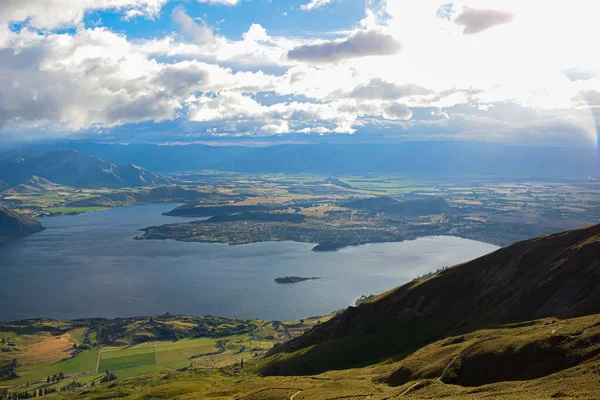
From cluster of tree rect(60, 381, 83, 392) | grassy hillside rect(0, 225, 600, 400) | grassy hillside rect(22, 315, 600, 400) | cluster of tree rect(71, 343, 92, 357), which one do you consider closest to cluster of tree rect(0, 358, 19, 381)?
grassy hillside rect(0, 225, 600, 400)

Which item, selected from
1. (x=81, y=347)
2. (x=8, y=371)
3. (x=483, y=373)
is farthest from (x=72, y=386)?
(x=483, y=373)

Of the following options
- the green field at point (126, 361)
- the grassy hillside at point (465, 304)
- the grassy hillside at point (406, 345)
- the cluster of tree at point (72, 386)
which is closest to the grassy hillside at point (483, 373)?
the grassy hillside at point (406, 345)

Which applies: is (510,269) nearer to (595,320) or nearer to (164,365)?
(595,320)

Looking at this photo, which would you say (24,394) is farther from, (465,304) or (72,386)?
(465,304)

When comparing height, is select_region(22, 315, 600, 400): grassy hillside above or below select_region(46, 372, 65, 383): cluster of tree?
above

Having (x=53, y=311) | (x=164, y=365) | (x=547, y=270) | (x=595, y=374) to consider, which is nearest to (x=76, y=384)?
(x=164, y=365)

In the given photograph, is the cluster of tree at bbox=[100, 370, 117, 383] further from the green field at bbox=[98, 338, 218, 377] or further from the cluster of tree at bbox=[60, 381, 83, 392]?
the cluster of tree at bbox=[60, 381, 83, 392]
